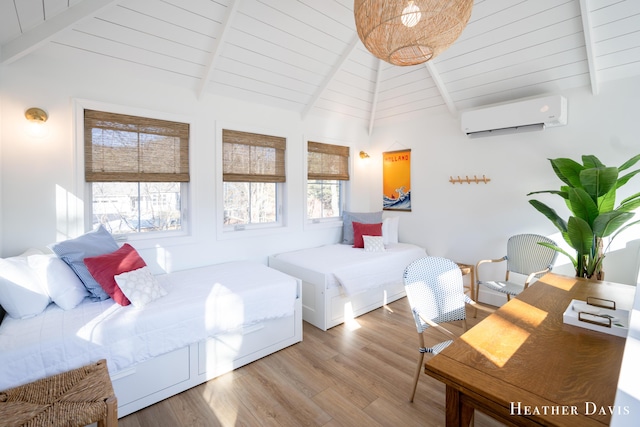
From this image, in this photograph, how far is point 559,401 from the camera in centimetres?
95

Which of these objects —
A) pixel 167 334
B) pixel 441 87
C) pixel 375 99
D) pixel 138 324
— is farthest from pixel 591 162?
pixel 138 324

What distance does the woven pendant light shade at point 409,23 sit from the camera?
1352mm

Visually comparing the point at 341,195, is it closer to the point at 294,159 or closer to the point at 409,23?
the point at 294,159

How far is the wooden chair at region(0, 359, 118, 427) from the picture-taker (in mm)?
1331

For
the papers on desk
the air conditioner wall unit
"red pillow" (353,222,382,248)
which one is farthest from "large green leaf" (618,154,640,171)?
"red pillow" (353,222,382,248)

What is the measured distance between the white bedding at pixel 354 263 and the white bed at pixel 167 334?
0.51 metres

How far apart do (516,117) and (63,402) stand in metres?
4.26

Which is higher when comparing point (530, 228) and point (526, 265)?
point (530, 228)

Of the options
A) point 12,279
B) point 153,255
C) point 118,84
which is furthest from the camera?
point 153,255

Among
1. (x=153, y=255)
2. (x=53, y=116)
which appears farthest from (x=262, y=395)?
(x=53, y=116)

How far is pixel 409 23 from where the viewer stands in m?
1.40

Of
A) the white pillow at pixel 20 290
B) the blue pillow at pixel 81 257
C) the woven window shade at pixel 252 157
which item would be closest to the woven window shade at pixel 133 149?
the woven window shade at pixel 252 157

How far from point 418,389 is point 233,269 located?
6.46 ft

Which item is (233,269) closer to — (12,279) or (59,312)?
(59,312)
